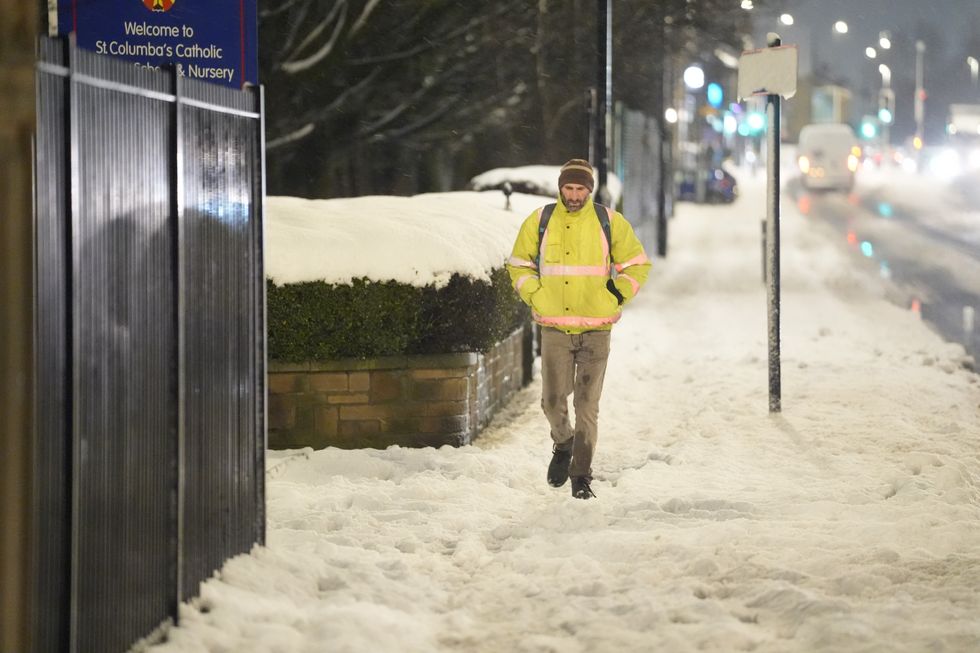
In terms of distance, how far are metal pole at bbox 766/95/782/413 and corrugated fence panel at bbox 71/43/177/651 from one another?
6411 mm

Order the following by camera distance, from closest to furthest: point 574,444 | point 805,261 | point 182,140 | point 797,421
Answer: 1. point 182,140
2. point 574,444
3. point 797,421
4. point 805,261

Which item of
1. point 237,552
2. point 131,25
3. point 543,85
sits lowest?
point 237,552

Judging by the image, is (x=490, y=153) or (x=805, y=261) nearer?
(x=805, y=261)

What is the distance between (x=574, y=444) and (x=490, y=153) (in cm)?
2189

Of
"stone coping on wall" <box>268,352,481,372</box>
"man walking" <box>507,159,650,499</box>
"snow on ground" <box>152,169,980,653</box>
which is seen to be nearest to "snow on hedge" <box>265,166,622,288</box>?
"stone coping on wall" <box>268,352,481,372</box>

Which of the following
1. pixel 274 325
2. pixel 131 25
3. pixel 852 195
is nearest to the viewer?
pixel 131 25

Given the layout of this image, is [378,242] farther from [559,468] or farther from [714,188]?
[714,188]

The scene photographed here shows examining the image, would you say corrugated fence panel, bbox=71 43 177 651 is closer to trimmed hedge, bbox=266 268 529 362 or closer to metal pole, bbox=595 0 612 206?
trimmed hedge, bbox=266 268 529 362

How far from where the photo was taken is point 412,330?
9.30 m

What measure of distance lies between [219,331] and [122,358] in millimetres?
1053

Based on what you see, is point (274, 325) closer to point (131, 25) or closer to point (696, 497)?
point (131, 25)

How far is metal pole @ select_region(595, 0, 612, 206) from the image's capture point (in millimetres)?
15703

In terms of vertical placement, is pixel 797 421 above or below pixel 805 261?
below

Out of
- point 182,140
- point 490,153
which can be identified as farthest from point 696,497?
point 490,153
